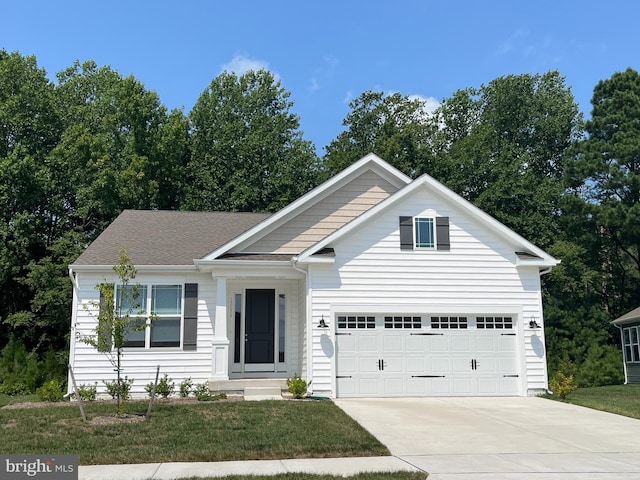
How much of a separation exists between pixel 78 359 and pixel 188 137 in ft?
64.3

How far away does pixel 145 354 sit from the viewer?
15977 mm

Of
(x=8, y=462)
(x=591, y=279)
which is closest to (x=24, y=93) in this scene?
(x=8, y=462)

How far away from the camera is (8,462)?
690cm

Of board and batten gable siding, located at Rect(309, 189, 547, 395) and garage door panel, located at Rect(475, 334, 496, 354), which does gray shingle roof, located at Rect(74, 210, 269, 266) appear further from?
garage door panel, located at Rect(475, 334, 496, 354)

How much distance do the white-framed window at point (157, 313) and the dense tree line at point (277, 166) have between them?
24.9 feet

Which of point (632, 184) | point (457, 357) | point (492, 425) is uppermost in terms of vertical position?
point (632, 184)

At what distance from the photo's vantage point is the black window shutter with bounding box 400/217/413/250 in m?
15.7

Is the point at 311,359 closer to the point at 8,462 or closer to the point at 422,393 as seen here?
the point at 422,393

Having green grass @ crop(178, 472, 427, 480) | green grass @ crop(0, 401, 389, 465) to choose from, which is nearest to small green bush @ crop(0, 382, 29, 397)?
green grass @ crop(0, 401, 389, 465)

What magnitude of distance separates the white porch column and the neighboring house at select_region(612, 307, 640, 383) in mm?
18198

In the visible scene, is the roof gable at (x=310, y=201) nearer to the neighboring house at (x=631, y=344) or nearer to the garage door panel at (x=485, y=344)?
the garage door panel at (x=485, y=344)

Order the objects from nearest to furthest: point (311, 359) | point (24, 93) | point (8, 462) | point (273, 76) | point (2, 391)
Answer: point (8, 462) → point (311, 359) → point (2, 391) → point (24, 93) → point (273, 76)

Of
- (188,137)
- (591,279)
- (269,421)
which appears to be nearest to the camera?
(269,421)

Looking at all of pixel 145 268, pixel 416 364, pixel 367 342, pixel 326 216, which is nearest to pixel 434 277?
pixel 416 364
